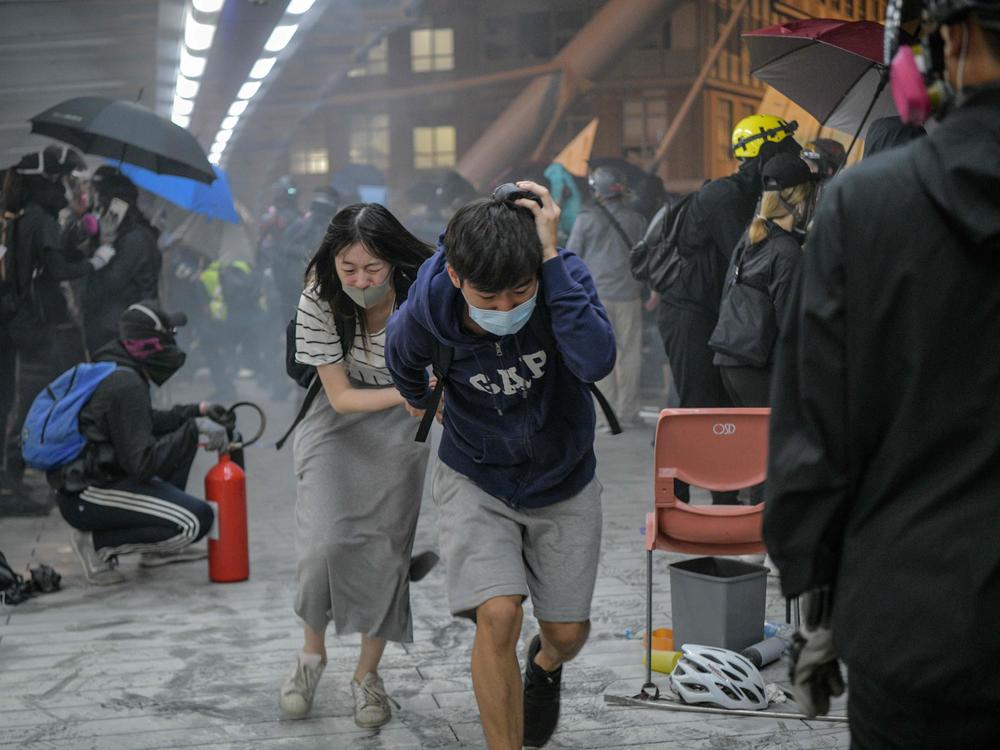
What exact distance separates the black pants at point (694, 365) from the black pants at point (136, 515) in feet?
8.30

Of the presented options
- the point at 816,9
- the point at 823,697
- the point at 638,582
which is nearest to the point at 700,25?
the point at 816,9

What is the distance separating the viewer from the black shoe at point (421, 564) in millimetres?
5016

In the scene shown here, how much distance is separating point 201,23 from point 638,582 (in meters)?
6.51

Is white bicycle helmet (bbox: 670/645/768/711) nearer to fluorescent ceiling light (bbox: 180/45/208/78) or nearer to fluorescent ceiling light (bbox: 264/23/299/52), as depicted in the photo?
fluorescent ceiling light (bbox: 264/23/299/52)

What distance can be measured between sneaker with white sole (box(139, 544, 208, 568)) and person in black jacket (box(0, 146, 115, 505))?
195 cm

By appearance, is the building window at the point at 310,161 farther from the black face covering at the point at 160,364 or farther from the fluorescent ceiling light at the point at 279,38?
the black face covering at the point at 160,364

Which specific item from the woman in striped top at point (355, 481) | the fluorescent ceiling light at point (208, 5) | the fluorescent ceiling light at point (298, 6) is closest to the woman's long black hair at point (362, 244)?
the woman in striped top at point (355, 481)

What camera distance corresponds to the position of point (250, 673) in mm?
5371

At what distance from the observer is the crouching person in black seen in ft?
21.9

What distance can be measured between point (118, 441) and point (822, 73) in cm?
419

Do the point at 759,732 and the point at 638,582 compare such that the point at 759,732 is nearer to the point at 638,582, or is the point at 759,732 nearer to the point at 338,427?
the point at 338,427

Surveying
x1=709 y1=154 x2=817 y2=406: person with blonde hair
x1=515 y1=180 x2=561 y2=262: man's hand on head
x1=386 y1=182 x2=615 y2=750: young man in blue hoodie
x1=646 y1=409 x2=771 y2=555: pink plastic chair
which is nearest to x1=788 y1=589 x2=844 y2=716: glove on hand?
x1=386 y1=182 x2=615 y2=750: young man in blue hoodie

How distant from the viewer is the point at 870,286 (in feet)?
6.81

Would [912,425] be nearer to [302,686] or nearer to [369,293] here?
[369,293]
